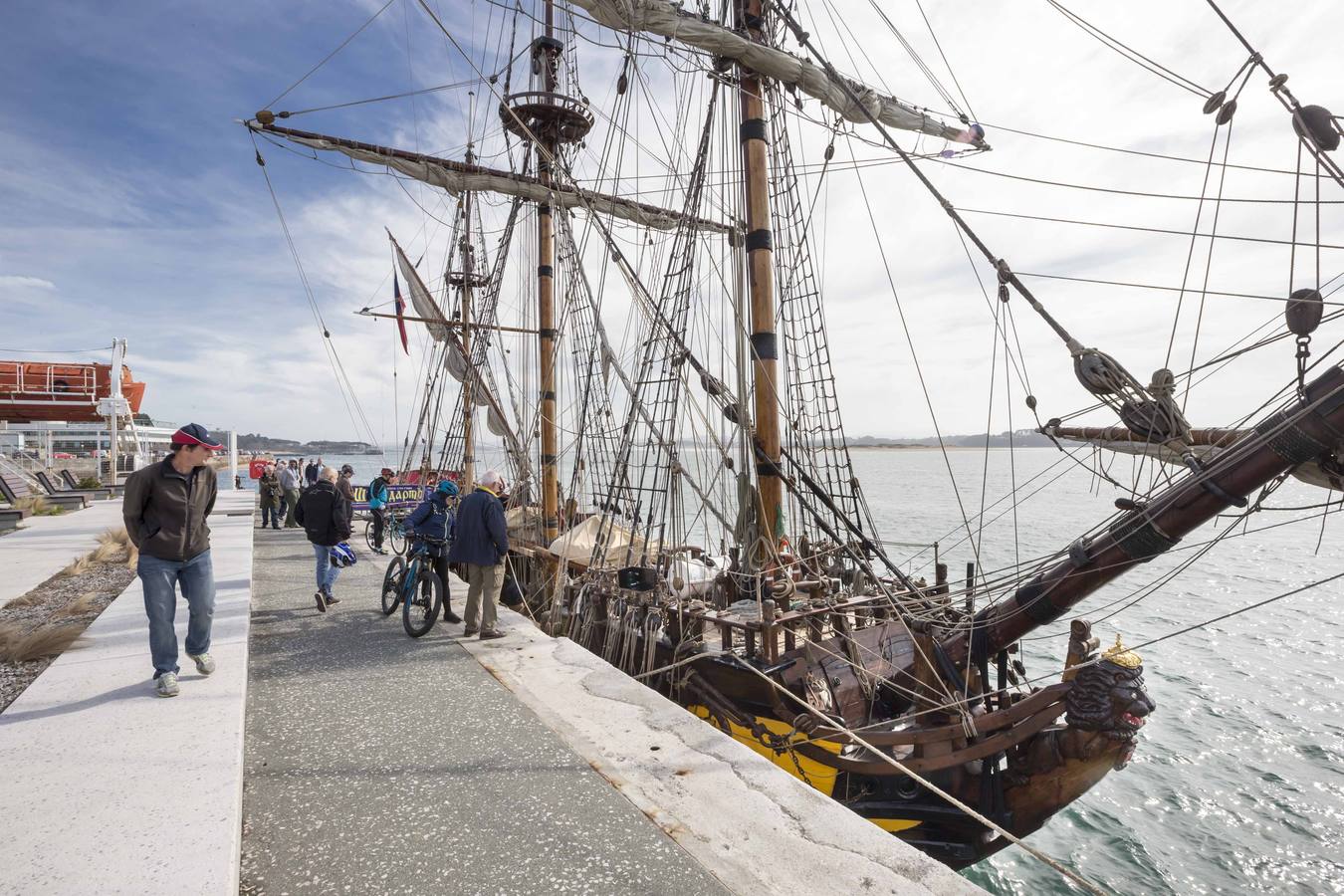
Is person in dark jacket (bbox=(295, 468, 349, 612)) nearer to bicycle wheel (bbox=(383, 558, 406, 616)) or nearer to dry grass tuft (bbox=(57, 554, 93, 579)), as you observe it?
bicycle wheel (bbox=(383, 558, 406, 616))

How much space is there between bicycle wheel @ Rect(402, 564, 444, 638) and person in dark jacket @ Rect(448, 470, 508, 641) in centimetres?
30

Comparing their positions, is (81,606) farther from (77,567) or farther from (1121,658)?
(1121,658)

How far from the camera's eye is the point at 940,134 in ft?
43.3

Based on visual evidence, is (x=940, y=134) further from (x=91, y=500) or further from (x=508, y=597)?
(x=91, y=500)

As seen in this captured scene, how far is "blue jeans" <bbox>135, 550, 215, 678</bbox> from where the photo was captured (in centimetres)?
385

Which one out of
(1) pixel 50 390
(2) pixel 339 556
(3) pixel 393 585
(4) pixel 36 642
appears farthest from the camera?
(1) pixel 50 390

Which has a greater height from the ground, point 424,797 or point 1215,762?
point 424,797

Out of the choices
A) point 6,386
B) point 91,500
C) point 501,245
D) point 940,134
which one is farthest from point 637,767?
point 6,386

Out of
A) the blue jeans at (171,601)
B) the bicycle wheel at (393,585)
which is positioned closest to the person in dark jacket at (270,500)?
the bicycle wheel at (393,585)

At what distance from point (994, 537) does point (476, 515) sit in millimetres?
31098

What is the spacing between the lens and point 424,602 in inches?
235

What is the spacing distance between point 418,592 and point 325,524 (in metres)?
1.47

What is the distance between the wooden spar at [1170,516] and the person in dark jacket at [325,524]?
652cm

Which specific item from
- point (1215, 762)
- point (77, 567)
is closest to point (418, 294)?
point (77, 567)
